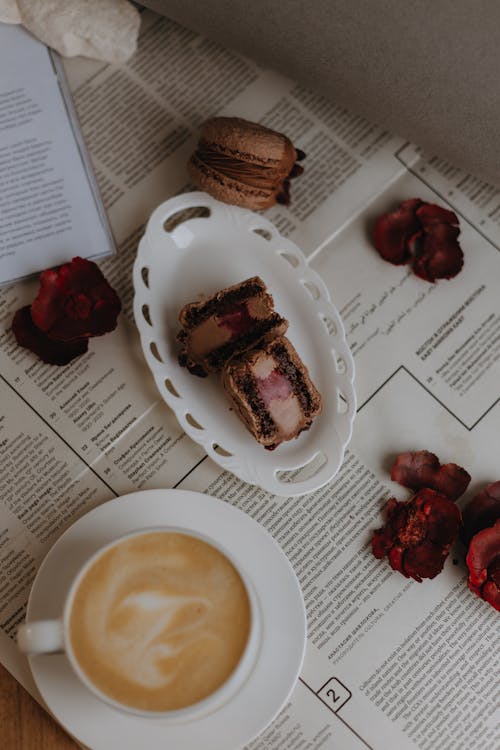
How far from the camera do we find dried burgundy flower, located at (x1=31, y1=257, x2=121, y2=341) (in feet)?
2.62

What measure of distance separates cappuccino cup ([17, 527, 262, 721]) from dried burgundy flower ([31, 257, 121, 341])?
250mm

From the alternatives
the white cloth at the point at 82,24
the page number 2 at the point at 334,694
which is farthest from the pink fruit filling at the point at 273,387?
the white cloth at the point at 82,24

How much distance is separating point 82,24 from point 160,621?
68cm

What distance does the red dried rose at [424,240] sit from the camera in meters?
0.87

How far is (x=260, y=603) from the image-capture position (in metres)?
0.75

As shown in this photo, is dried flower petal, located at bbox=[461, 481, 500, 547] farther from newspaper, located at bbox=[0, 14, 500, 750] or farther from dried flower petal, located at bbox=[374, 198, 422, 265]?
dried flower petal, located at bbox=[374, 198, 422, 265]

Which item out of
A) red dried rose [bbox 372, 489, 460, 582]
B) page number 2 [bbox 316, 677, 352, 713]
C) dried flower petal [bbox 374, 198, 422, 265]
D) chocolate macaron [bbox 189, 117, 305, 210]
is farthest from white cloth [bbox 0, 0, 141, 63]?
page number 2 [bbox 316, 677, 352, 713]

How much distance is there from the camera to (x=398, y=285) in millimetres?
888

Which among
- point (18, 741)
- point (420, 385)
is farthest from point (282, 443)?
point (18, 741)

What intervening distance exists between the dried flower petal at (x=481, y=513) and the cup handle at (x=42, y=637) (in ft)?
1.51

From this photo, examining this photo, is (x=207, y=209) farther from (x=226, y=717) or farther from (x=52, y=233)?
(x=226, y=717)

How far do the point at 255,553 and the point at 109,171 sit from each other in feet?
1.58

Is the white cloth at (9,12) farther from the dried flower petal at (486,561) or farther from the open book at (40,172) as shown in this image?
the dried flower petal at (486,561)

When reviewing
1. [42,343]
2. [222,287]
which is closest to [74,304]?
[42,343]
